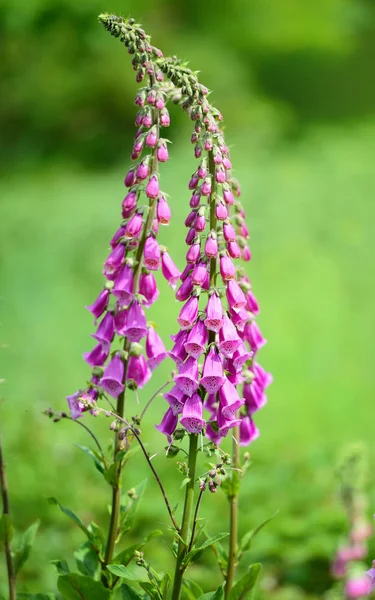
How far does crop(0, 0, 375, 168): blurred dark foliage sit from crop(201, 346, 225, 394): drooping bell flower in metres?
5.81

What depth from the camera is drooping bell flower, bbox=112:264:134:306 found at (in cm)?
148

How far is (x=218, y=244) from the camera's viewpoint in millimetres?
1382

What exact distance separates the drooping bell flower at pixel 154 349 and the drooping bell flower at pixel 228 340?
181 mm

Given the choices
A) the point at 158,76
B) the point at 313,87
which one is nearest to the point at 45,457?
the point at 158,76

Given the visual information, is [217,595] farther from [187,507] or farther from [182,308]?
[182,308]

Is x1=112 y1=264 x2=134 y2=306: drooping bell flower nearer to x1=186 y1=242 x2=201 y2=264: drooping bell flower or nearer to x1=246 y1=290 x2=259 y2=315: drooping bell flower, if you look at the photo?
x1=186 y1=242 x2=201 y2=264: drooping bell flower

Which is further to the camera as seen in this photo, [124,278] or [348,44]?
[348,44]

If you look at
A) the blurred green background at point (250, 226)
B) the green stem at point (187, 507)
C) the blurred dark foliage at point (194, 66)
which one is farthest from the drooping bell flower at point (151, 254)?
the blurred dark foliage at point (194, 66)

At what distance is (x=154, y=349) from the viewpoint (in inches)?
60.0

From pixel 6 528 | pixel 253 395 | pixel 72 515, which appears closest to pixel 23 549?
pixel 6 528

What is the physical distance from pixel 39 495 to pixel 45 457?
0.36 meters

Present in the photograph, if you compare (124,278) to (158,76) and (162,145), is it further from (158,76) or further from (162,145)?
(158,76)

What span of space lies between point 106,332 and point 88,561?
1.72ft

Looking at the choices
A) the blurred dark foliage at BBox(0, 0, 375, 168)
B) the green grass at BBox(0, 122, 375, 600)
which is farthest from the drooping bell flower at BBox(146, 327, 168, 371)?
the blurred dark foliage at BBox(0, 0, 375, 168)
